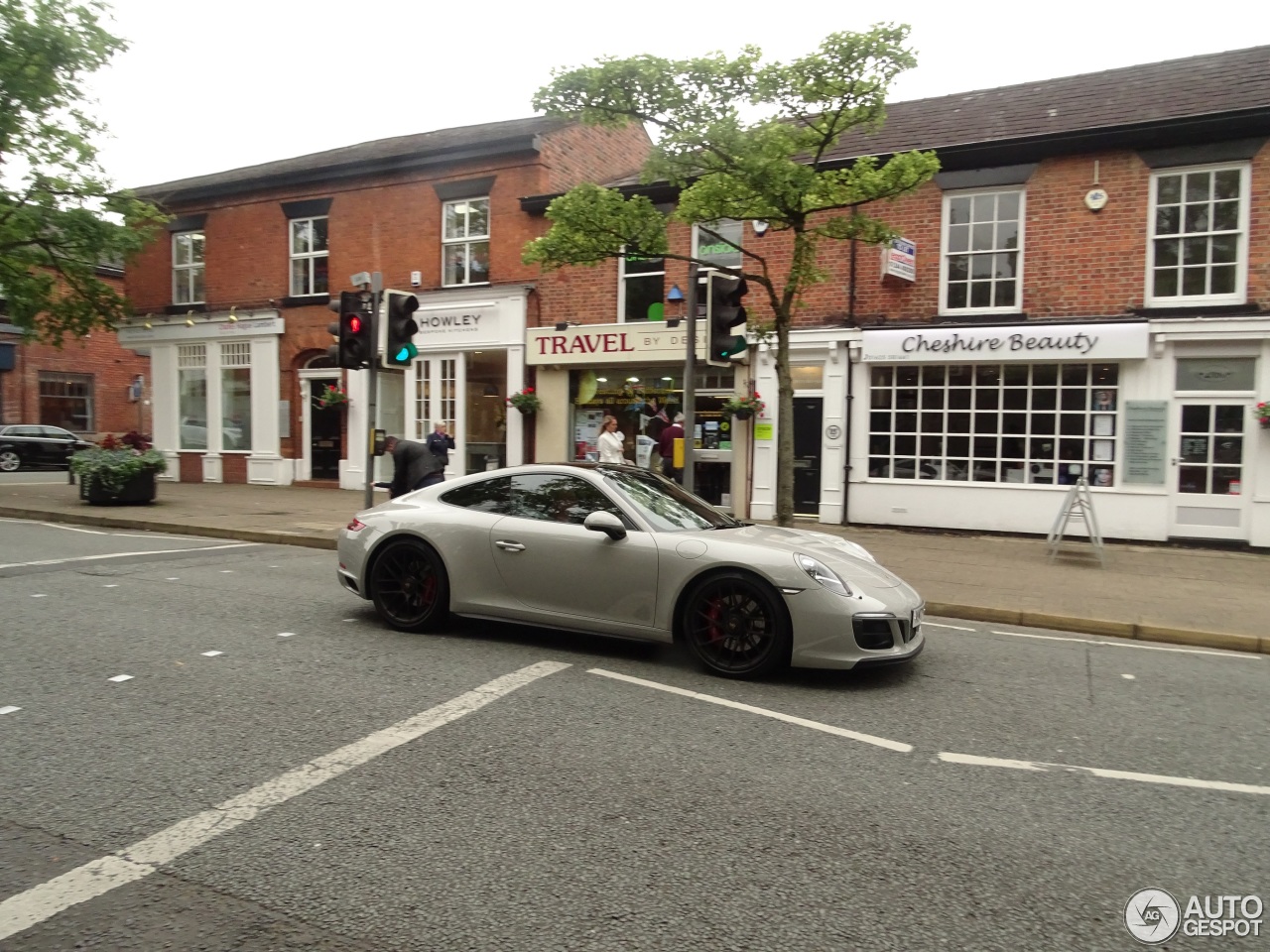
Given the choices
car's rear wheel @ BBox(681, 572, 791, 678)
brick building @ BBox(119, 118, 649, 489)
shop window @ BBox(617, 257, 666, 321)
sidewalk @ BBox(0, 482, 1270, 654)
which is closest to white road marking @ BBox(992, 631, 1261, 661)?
sidewalk @ BBox(0, 482, 1270, 654)

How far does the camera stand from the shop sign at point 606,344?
14969 millimetres

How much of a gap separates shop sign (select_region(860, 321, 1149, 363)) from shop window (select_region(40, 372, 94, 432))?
32.1 m

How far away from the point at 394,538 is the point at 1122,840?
4829mm

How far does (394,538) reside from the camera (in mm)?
6340

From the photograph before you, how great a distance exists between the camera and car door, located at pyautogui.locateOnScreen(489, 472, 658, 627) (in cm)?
552

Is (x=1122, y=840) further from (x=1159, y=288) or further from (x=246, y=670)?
(x=1159, y=288)

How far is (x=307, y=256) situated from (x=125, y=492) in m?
7.08

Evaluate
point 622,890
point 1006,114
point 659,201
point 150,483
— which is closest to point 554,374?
point 659,201

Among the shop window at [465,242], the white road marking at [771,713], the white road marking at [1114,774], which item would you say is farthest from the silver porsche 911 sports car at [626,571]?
the shop window at [465,242]

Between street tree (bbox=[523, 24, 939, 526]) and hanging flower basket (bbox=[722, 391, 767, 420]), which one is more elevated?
street tree (bbox=[523, 24, 939, 526])

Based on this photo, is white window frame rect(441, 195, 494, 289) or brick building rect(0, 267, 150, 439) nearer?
white window frame rect(441, 195, 494, 289)

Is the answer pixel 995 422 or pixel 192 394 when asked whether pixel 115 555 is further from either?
pixel 192 394

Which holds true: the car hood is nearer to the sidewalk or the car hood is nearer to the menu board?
the sidewalk

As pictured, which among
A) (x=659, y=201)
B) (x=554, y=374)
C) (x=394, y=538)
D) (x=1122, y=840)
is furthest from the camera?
(x=554, y=374)
